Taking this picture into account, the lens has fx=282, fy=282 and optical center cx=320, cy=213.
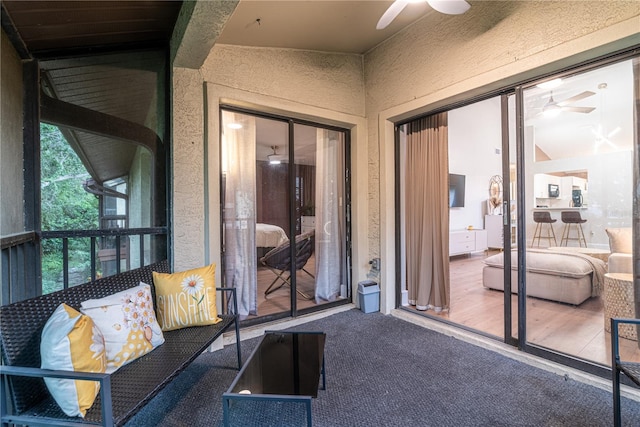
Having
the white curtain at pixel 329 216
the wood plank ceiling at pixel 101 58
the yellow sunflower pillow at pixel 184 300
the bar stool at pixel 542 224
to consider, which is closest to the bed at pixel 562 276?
the bar stool at pixel 542 224

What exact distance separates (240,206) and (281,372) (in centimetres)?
164

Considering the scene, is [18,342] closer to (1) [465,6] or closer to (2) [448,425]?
(2) [448,425]

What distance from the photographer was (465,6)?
6.02ft

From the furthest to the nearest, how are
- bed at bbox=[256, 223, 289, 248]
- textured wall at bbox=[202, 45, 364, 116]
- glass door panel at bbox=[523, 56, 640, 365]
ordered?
bed at bbox=[256, 223, 289, 248] < textured wall at bbox=[202, 45, 364, 116] < glass door panel at bbox=[523, 56, 640, 365]

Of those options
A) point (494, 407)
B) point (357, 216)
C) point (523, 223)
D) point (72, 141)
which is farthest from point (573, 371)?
point (72, 141)

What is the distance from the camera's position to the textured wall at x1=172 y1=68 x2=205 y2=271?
7.36 ft

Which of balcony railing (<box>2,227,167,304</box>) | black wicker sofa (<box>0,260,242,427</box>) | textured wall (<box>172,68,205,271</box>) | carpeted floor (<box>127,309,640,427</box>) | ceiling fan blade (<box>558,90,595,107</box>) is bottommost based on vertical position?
carpeted floor (<box>127,309,640,427</box>)

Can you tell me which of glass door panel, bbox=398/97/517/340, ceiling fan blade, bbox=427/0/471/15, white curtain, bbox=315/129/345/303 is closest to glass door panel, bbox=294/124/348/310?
white curtain, bbox=315/129/345/303

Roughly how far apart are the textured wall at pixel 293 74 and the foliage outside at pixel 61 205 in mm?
1198

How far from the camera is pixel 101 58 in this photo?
2.06 meters

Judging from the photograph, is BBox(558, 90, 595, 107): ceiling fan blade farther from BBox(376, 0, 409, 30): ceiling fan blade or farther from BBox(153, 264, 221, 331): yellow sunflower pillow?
BBox(153, 264, 221, 331): yellow sunflower pillow

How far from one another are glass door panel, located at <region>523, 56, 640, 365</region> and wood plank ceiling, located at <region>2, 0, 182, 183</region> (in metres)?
2.92

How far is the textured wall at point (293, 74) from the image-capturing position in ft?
8.27

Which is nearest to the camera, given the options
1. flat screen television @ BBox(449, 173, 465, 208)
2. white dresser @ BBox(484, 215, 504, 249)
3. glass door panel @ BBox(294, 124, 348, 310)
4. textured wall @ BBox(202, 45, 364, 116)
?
textured wall @ BBox(202, 45, 364, 116)
